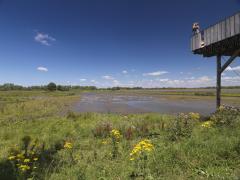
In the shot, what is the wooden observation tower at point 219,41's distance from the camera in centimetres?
984

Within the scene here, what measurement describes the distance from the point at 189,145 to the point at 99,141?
3725 mm

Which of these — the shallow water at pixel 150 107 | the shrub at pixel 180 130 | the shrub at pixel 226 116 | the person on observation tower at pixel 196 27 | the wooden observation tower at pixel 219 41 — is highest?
the person on observation tower at pixel 196 27

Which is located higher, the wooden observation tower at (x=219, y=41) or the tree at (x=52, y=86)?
the wooden observation tower at (x=219, y=41)

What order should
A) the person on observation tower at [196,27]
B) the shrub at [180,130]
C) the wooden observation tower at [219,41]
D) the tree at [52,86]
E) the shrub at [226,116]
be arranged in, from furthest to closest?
the tree at [52,86]
the person on observation tower at [196,27]
the wooden observation tower at [219,41]
the shrub at [226,116]
the shrub at [180,130]

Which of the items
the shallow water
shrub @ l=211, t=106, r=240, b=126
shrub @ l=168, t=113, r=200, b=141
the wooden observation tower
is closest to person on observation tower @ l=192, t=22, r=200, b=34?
the wooden observation tower

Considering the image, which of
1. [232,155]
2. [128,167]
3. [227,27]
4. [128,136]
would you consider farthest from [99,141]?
[227,27]

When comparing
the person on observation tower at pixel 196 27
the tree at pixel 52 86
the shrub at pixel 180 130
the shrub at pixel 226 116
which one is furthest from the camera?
the tree at pixel 52 86

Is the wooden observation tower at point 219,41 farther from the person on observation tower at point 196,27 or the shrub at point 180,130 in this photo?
the shrub at point 180,130

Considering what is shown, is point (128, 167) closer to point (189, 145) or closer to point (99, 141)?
point (189, 145)

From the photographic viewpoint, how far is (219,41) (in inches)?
426

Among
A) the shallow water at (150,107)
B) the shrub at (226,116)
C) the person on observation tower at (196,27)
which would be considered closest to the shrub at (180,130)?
the shrub at (226,116)

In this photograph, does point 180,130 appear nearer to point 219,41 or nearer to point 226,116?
point 226,116

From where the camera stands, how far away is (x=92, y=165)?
546cm

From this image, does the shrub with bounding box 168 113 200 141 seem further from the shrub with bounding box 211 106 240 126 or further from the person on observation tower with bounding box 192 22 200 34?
the person on observation tower with bounding box 192 22 200 34
